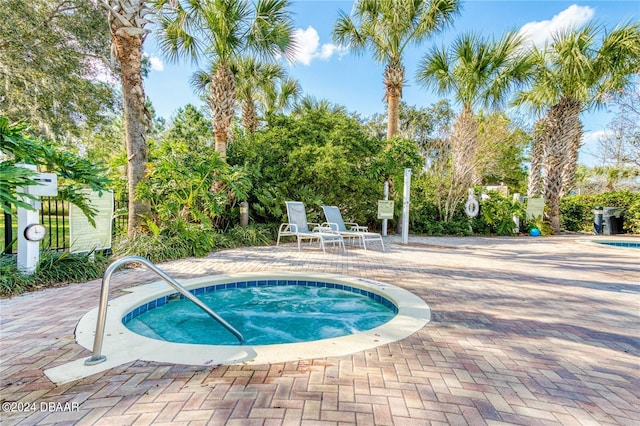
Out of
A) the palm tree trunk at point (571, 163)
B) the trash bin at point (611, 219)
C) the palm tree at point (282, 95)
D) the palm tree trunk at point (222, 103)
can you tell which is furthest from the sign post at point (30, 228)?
the palm tree trunk at point (571, 163)

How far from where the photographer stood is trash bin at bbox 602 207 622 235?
13.5 metres

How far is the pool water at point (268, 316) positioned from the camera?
→ 11.1 feet

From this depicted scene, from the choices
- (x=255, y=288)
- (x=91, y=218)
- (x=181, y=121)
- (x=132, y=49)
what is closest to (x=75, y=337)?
(x=255, y=288)

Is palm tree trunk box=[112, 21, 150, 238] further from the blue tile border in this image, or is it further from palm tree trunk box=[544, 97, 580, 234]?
palm tree trunk box=[544, 97, 580, 234]

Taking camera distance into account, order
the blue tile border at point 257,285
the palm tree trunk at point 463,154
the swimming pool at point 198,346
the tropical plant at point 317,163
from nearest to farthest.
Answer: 1. the swimming pool at point 198,346
2. the blue tile border at point 257,285
3. the tropical plant at point 317,163
4. the palm tree trunk at point 463,154

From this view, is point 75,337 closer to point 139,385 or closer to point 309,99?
point 139,385

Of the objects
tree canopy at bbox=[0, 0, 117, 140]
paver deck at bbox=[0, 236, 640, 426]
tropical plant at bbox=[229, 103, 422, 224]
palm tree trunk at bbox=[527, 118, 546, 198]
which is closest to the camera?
paver deck at bbox=[0, 236, 640, 426]

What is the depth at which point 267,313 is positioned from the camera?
4.05 meters

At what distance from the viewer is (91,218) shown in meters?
4.50

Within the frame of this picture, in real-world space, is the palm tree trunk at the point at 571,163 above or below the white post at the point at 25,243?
above

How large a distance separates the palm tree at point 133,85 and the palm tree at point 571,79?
1261 cm

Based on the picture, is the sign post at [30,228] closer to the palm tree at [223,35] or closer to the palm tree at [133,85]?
the palm tree at [133,85]

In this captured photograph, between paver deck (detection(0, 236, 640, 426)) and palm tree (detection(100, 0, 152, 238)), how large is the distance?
2263 millimetres

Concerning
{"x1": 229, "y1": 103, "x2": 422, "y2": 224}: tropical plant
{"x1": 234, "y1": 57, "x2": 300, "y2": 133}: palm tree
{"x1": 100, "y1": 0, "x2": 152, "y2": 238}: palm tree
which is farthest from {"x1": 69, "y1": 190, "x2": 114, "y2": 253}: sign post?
{"x1": 234, "y1": 57, "x2": 300, "y2": 133}: palm tree
